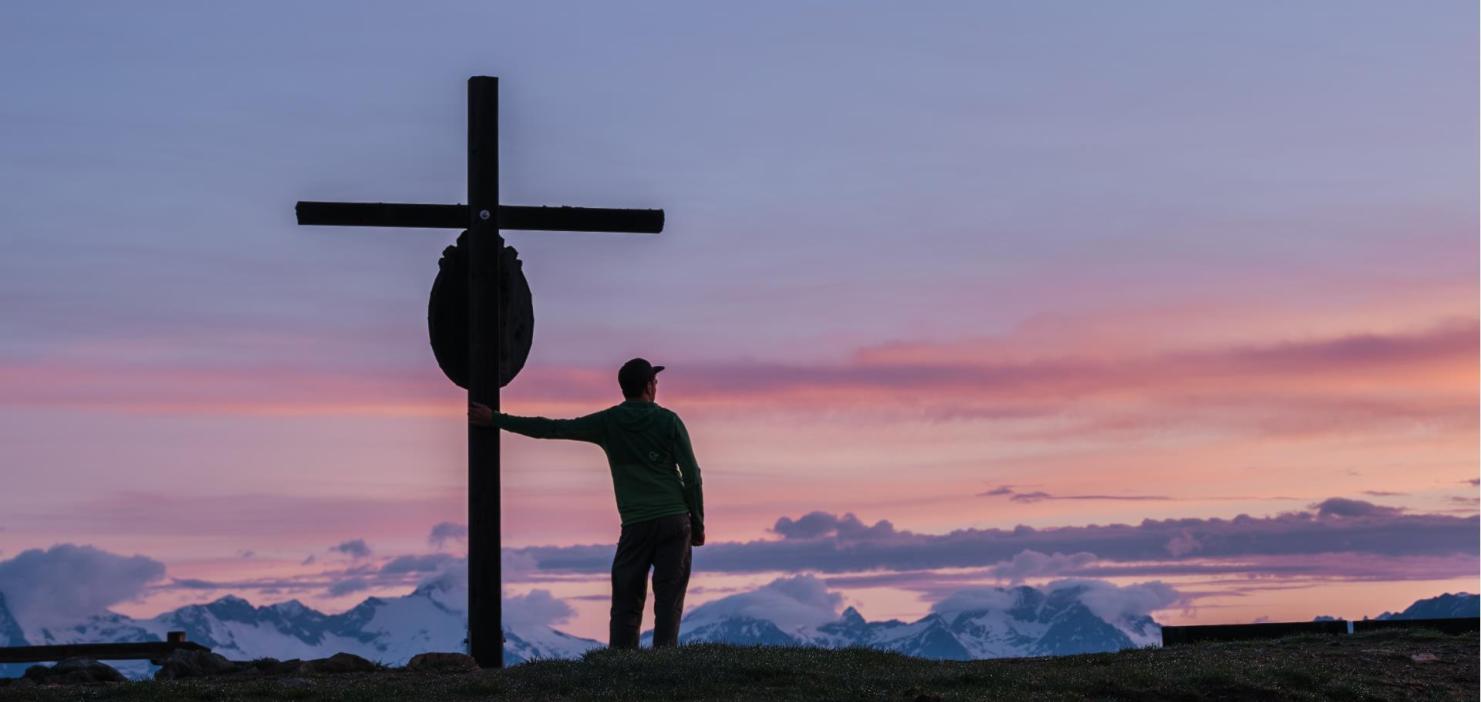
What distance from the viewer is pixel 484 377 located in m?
15.1

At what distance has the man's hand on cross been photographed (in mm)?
14953

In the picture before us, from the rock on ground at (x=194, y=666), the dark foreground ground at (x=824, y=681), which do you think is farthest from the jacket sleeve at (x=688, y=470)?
the rock on ground at (x=194, y=666)

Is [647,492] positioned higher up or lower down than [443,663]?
higher up

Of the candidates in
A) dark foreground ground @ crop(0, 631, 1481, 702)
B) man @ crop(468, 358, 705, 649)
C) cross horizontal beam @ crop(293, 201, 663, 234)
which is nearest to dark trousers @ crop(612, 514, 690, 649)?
man @ crop(468, 358, 705, 649)

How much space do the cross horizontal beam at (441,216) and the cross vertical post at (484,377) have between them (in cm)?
18

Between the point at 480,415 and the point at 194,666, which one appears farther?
the point at 480,415

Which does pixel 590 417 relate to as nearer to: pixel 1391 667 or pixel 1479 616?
pixel 1391 667

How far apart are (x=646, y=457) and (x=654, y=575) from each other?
973 millimetres

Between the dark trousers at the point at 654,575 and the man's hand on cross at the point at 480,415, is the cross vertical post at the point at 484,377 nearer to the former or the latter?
the man's hand on cross at the point at 480,415

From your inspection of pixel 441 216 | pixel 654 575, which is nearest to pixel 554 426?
pixel 654 575

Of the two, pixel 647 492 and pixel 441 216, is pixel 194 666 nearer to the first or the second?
pixel 647 492

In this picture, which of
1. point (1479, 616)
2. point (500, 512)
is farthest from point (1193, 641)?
point (500, 512)

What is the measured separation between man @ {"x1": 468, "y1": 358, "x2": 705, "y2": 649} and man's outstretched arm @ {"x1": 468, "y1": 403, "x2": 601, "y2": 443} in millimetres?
11

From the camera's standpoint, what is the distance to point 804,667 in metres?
13.2
